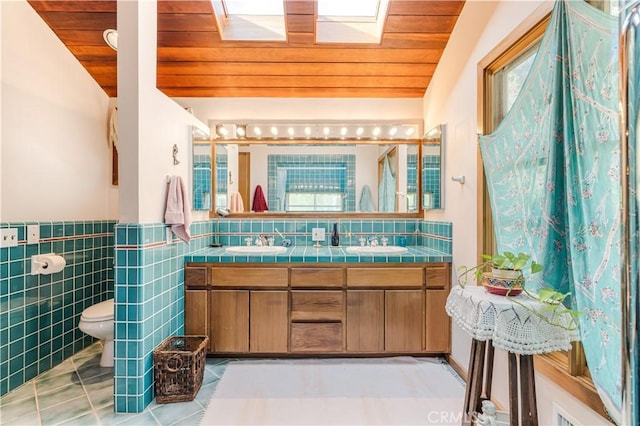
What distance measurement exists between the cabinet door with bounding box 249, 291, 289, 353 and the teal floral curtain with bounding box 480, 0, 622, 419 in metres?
1.69

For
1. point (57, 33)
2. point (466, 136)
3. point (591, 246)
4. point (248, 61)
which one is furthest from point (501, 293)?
point (57, 33)

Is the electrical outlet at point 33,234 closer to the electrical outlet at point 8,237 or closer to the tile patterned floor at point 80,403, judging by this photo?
the electrical outlet at point 8,237

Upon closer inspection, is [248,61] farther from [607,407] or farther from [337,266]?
[607,407]

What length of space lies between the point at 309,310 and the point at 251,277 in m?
0.52

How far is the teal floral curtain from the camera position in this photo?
102 cm

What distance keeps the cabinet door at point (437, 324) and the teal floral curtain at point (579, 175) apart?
1093mm

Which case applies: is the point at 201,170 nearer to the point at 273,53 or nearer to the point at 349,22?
the point at 273,53

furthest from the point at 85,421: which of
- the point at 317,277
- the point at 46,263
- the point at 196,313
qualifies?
the point at 317,277

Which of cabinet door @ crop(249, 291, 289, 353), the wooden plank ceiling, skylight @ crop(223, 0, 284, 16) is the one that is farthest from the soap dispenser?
skylight @ crop(223, 0, 284, 16)

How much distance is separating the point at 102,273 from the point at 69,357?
0.69 meters

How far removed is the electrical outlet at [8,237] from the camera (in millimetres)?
1923

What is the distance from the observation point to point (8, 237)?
1.96 m

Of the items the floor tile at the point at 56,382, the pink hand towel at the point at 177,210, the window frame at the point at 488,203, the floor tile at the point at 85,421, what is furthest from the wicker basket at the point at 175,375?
the window frame at the point at 488,203

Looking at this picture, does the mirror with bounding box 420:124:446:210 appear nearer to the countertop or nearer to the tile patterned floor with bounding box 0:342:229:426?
the countertop
